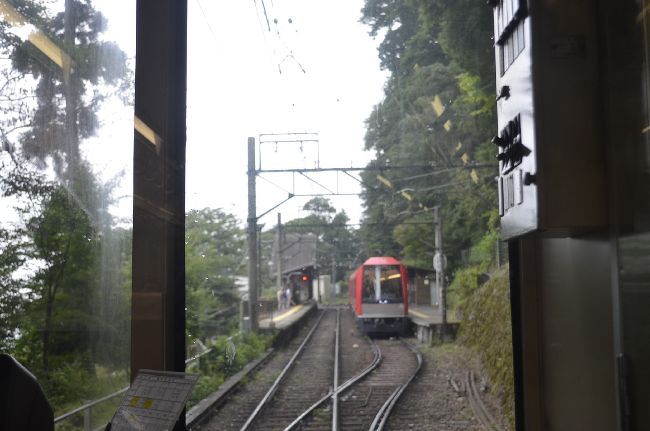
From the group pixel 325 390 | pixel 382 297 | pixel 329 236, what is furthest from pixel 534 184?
pixel 329 236

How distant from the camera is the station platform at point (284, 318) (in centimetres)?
1052

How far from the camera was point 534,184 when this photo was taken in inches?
84.7

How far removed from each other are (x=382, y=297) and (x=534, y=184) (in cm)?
1171

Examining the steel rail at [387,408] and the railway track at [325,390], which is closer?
the steel rail at [387,408]

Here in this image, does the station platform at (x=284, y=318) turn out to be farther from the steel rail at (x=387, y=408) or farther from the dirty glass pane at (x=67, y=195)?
the dirty glass pane at (x=67, y=195)

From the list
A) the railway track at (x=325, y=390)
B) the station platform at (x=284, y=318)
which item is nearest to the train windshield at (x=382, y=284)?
the station platform at (x=284, y=318)

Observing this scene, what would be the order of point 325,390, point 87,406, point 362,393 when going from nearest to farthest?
point 87,406 → point 362,393 → point 325,390

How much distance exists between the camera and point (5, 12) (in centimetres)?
192

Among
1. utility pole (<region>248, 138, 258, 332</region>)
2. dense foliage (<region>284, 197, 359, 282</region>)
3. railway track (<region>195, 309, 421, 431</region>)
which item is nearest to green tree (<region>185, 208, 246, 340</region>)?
railway track (<region>195, 309, 421, 431</region>)

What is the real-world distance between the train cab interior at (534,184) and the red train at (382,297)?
10744mm

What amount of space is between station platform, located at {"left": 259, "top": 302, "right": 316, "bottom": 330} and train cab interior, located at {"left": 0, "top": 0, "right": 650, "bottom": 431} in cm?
752

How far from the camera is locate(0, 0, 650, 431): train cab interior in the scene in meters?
1.91

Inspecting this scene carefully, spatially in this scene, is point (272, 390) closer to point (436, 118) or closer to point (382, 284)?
point (436, 118)

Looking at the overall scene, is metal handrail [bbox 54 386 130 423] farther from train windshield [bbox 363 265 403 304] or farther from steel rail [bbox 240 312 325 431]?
train windshield [bbox 363 265 403 304]
